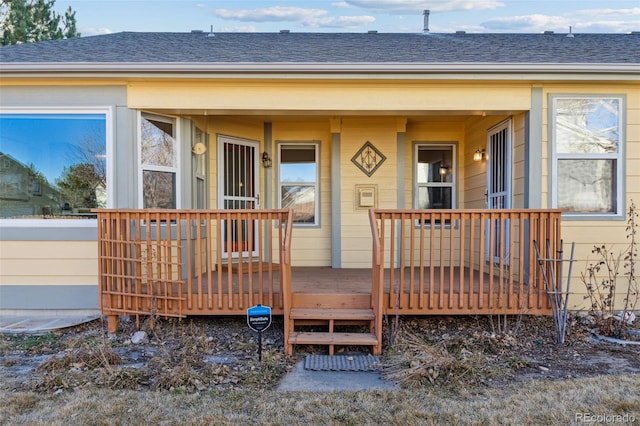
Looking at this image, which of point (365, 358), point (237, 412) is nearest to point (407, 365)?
point (365, 358)

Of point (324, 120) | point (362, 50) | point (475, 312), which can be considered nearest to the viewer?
point (475, 312)

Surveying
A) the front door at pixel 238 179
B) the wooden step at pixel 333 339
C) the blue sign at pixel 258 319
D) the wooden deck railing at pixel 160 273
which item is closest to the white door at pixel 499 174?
the wooden step at pixel 333 339

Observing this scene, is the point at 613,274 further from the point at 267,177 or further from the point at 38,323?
the point at 38,323

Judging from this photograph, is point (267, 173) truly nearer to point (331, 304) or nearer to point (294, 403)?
point (331, 304)

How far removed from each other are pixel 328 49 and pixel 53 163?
379 centimetres

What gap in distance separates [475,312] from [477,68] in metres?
2.66

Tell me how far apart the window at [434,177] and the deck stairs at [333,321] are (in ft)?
9.58

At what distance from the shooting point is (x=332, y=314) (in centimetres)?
372

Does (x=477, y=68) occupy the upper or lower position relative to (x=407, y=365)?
upper

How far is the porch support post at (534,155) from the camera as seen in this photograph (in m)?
4.51

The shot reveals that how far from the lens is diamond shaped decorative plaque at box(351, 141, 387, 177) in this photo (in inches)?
239

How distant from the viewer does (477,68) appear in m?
4.38

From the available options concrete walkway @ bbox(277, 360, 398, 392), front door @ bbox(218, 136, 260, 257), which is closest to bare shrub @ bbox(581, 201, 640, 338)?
concrete walkway @ bbox(277, 360, 398, 392)

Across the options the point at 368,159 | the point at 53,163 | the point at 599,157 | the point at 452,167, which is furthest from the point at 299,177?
the point at 599,157
